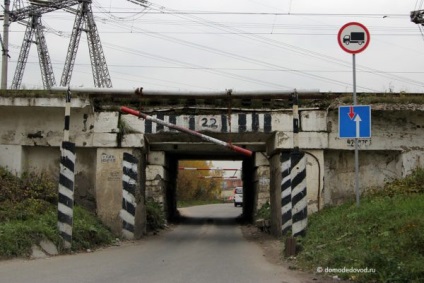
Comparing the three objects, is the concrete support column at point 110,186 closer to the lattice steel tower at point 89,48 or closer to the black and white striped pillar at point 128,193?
the black and white striped pillar at point 128,193

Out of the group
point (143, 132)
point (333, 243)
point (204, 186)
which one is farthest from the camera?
point (204, 186)

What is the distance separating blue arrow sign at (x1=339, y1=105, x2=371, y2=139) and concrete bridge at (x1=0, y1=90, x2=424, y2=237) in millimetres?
2905

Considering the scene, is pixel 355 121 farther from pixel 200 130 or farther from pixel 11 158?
pixel 11 158

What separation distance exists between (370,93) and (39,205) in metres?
9.28

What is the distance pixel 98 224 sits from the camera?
12859 millimetres

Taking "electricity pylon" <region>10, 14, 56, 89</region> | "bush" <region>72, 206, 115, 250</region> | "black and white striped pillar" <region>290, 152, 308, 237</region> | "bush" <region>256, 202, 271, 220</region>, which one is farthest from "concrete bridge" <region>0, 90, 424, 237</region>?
"electricity pylon" <region>10, 14, 56, 89</region>

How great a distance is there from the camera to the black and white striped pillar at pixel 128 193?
1311 cm

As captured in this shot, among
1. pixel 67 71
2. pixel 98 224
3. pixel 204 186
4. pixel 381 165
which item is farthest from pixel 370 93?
pixel 204 186

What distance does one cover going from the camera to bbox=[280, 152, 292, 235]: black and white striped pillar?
12242 millimetres

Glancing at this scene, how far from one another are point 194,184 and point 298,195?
51.6 meters

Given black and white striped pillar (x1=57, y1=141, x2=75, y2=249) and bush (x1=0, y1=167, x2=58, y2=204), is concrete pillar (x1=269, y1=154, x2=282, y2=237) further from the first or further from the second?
bush (x1=0, y1=167, x2=58, y2=204)

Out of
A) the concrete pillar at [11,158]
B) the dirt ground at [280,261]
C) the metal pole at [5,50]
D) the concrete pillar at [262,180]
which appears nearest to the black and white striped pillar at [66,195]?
the concrete pillar at [11,158]

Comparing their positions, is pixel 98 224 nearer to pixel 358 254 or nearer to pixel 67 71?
pixel 358 254

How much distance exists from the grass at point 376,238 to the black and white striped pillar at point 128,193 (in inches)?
191
